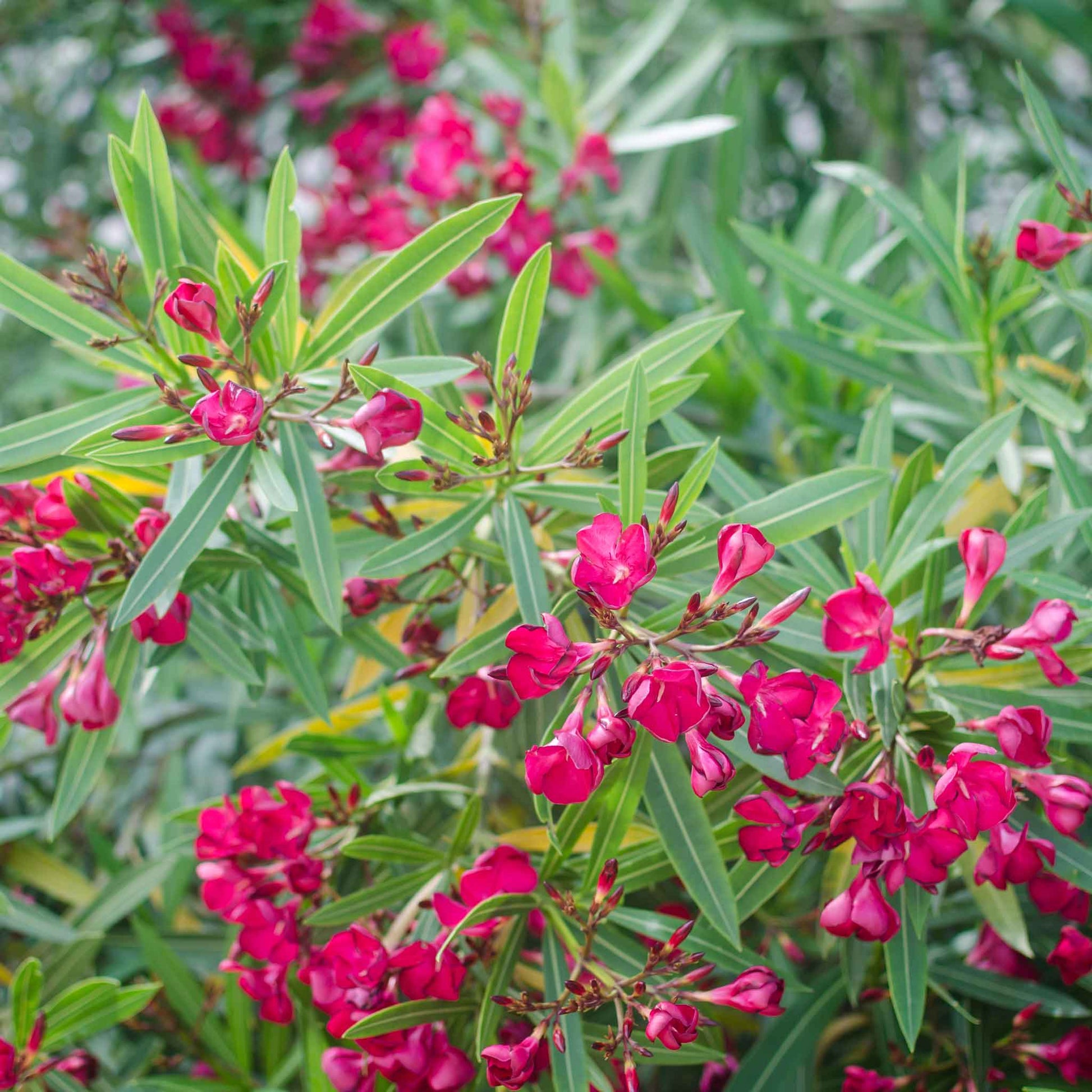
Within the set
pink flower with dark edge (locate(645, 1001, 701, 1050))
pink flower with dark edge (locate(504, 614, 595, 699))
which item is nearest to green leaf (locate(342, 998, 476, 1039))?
pink flower with dark edge (locate(645, 1001, 701, 1050))

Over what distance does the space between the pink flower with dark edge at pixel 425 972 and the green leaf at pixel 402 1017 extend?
11mm

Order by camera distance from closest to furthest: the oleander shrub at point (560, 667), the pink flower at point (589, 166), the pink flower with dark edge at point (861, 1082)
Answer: the oleander shrub at point (560, 667), the pink flower with dark edge at point (861, 1082), the pink flower at point (589, 166)

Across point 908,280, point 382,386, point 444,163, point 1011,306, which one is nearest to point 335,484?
point 382,386

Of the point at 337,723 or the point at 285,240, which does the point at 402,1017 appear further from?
the point at 285,240

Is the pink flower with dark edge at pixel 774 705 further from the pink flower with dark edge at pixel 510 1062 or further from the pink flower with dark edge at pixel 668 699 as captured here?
the pink flower with dark edge at pixel 510 1062

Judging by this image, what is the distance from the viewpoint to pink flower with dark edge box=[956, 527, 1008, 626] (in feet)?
2.63

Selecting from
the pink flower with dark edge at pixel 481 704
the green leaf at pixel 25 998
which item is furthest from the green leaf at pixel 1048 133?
the green leaf at pixel 25 998

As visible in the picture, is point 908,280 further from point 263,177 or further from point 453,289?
point 263,177

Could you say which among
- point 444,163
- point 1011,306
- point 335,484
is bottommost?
point 1011,306

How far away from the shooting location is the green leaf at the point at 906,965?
0.82 meters

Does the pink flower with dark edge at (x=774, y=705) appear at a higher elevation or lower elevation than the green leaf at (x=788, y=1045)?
higher

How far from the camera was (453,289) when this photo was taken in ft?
5.60

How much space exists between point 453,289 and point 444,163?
A: 0.22 metres

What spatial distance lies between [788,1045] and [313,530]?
0.72m
